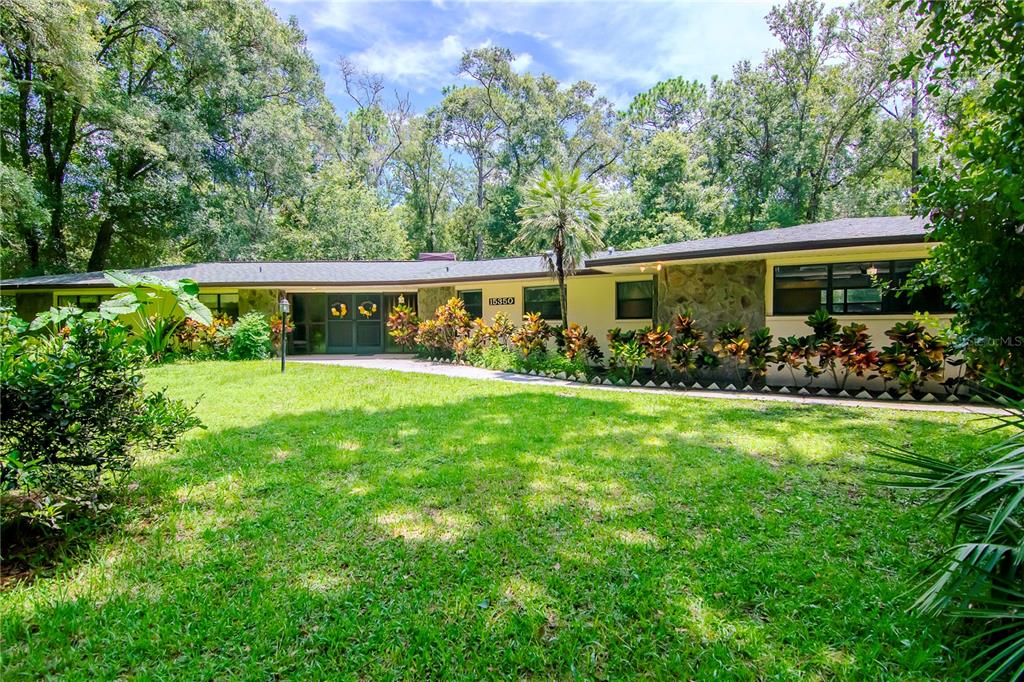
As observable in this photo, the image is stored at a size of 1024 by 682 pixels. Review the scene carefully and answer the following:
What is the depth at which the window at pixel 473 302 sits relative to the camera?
15.7 metres

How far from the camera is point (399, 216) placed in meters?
33.3

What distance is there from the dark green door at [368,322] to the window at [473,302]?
351cm

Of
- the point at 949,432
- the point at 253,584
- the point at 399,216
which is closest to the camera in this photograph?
the point at 253,584

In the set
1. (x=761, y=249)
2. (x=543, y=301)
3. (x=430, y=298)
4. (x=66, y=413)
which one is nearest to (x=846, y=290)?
(x=761, y=249)

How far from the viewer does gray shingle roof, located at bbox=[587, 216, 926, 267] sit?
25.6ft

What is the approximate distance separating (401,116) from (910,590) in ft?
123

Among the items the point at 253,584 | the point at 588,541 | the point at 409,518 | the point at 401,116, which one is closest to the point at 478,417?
the point at 409,518

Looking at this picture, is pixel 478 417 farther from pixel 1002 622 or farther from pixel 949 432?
pixel 949 432

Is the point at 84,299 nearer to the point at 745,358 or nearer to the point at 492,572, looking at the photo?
the point at 492,572

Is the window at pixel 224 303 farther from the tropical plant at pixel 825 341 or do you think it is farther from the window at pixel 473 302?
the tropical plant at pixel 825 341

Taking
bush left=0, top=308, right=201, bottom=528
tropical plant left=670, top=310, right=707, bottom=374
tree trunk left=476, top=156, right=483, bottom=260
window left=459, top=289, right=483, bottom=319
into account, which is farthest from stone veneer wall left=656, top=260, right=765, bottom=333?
tree trunk left=476, top=156, right=483, bottom=260

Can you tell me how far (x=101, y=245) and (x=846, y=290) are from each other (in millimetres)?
26571

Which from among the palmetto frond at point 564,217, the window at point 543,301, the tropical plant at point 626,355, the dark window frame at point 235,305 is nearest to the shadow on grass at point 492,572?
the tropical plant at point 626,355

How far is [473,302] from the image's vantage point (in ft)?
51.8
